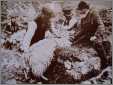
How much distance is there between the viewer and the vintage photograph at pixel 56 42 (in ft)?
5.42

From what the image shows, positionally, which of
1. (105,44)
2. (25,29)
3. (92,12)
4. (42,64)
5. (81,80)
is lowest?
(81,80)

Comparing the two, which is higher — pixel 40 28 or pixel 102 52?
pixel 40 28

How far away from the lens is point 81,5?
1688mm

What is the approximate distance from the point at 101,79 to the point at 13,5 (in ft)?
3.04

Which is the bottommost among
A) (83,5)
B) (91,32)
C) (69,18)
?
(91,32)

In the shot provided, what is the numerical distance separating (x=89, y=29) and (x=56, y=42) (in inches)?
11.2

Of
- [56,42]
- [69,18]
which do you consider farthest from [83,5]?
[56,42]

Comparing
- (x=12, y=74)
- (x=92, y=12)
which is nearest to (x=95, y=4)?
(x=92, y=12)

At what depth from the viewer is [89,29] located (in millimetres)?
1667

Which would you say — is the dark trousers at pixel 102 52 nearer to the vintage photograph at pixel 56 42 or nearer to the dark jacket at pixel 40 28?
the vintage photograph at pixel 56 42

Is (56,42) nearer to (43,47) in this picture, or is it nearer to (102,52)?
(43,47)

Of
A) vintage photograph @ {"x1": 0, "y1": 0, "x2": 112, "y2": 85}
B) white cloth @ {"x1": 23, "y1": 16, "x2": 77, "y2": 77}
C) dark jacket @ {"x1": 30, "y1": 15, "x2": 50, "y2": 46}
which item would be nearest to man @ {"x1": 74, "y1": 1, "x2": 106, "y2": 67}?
vintage photograph @ {"x1": 0, "y1": 0, "x2": 112, "y2": 85}

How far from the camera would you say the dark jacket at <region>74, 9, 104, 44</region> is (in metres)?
1.66

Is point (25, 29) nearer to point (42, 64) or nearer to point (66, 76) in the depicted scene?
point (42, 64)
